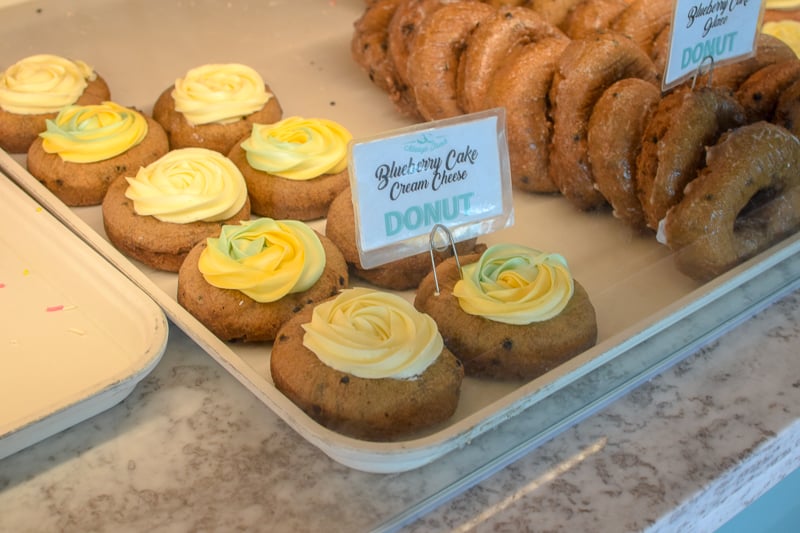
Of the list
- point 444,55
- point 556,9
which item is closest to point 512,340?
point 444,55

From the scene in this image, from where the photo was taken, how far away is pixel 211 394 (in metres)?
1.52

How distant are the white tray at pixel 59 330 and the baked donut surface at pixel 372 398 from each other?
26 cm

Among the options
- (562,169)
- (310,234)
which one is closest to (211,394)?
(310,234)

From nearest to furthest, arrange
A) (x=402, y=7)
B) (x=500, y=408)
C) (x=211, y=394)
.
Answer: (x=500, y=408) < (x=211, y=394) < (x=402, y=7)

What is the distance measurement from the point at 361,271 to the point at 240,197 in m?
0.33

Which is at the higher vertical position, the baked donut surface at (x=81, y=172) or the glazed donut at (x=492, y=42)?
the glazed donut at (x=492, y=42)

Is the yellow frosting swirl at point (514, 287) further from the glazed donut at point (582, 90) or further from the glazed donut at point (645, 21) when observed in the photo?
the glazed donut at point (645, 21)

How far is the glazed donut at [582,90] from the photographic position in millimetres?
1860

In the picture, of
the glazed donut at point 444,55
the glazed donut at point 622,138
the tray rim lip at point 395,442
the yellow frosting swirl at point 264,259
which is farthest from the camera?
the glazed donut at point 444,55

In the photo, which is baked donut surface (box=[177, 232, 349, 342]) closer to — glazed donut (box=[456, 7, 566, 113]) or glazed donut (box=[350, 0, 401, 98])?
glazed donut (box=[456, 7, 566, 113])

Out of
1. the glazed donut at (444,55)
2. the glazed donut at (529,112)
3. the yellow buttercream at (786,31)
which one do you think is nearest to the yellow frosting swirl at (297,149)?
the glazed donut at (444,55)

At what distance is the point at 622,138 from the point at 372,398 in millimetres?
807

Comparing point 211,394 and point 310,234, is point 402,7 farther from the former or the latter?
point 211,394

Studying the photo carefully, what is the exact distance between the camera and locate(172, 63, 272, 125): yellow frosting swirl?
2150mm
